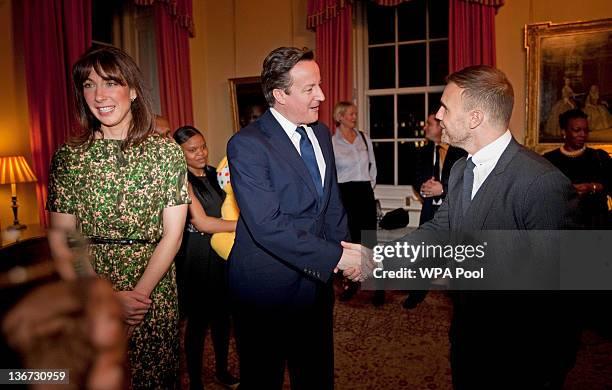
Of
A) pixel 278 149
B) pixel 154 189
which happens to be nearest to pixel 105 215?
pixel 154 189

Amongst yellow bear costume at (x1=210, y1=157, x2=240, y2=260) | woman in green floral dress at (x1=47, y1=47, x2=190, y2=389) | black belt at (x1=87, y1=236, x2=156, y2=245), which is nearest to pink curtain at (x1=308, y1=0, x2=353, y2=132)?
yellow bear costume at (x1=210, y1=157, x2=240, y2=260)

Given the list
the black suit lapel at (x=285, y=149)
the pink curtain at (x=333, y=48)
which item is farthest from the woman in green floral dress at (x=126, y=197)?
the pink curtain at (x=333, y=48)

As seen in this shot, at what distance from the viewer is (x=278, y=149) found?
1.97 meters

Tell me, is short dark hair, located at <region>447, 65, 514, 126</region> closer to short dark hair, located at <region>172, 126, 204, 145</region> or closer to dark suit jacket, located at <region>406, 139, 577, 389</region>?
dark suit jacket, located at <region>406, 139, 577, 389</region>

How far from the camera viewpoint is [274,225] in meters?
1.88

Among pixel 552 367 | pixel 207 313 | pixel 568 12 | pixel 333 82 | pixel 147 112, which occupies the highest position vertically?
pixel 568 12

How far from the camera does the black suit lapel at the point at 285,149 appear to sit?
1.97 m

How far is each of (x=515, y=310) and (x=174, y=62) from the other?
18.5ft

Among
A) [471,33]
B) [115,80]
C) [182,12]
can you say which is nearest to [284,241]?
[115,80]

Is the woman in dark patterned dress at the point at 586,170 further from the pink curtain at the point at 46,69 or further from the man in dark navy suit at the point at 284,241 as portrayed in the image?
the pink curtain at the point at 46,69

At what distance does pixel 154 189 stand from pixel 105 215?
19 cm

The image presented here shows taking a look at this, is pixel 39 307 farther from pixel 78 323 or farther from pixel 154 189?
pixel 154 189

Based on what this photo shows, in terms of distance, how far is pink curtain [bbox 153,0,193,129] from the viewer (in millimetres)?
6125

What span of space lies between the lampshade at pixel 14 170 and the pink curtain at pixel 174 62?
7.18ft
